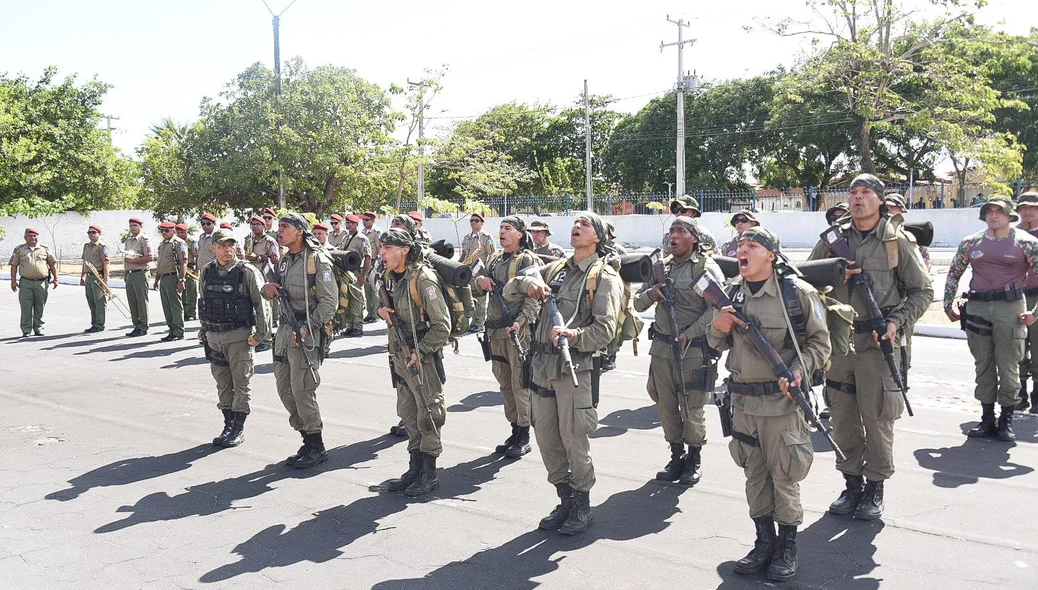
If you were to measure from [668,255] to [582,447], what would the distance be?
6.31 feet

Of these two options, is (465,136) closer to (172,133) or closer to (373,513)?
(172,133)

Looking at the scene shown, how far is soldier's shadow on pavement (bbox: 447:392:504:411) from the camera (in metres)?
8.69

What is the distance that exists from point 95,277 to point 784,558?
12914 millimetres

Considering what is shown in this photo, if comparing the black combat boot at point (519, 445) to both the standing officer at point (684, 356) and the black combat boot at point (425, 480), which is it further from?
the standing officer at point (684, 356)

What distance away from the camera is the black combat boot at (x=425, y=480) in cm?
598

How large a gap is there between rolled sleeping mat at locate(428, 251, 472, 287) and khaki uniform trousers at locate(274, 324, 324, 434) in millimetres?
1221

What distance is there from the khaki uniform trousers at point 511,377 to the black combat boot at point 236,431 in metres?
2.30

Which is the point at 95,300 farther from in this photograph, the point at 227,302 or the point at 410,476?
the point at 410,476

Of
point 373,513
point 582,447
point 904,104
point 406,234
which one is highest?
point 904,104

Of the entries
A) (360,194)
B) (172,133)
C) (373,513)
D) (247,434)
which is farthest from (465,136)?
(373,513)

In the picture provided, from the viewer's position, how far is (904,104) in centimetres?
1792

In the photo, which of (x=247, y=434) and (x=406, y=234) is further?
(x=247, y=434)

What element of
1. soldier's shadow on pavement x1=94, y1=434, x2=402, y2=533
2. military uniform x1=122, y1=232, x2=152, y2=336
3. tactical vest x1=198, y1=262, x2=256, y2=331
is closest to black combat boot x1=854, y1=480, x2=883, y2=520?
soldier's shadow on pavement x1=94, y1=434, x2=402, y2=533

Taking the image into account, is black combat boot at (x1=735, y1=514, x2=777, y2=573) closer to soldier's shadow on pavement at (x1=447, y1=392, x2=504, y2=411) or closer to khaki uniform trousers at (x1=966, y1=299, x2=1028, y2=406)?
khaki uniform trousers at (x1=966, y1=299, x2=1028, y2=406)
